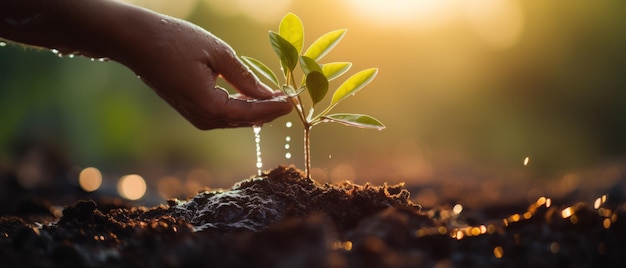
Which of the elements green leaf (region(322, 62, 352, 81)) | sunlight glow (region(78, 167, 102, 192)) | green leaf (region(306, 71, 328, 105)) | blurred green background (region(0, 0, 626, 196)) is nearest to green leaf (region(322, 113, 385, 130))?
green leaf (region(306, 71, 328, 105))

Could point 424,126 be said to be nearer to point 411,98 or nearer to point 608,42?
point 411,98

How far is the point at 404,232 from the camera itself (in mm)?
1548

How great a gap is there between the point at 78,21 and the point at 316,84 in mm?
963

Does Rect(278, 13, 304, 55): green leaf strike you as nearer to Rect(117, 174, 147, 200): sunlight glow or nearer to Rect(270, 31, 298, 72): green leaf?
Rect(270, 31, 298, 72): green leaf

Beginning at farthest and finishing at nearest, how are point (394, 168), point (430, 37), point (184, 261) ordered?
point (430, 37) → point (394, 168) → point (184, 261)

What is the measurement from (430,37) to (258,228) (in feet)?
75.8

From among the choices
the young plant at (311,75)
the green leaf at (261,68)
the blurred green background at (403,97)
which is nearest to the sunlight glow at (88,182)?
the green leaf at (261,68)

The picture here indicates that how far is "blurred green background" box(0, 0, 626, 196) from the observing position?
17.7 metres

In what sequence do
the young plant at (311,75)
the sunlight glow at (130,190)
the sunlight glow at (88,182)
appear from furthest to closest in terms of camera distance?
the sunlight glow at (88,182), the sunlight glow at (130,190), the young plant at (311,75)

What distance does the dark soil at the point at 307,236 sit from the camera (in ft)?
4.18

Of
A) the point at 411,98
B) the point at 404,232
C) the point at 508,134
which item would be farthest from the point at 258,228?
the point at 411,98

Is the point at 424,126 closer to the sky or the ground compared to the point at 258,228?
closer to the sky

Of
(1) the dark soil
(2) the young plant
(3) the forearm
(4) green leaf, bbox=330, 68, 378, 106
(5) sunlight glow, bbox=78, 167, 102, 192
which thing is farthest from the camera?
(5) sunlight glow, bbox=78, 167, 102, 192

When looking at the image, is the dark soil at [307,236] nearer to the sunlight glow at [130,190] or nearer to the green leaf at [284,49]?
the green leaf at [284,49]
